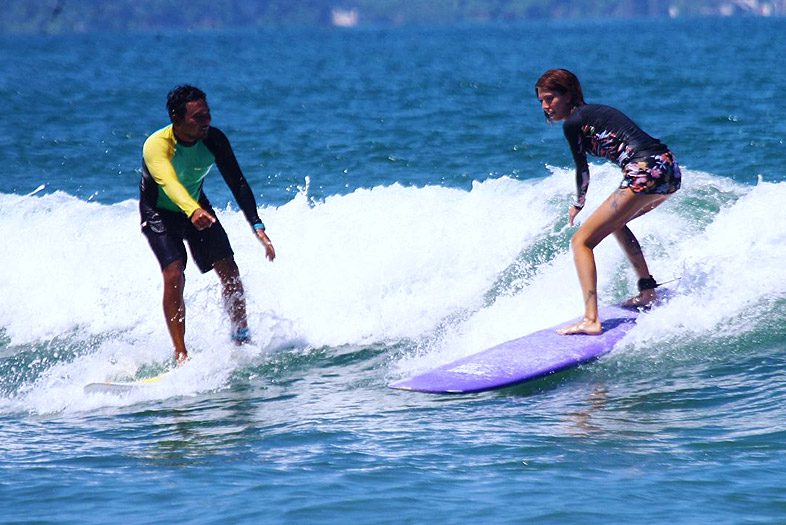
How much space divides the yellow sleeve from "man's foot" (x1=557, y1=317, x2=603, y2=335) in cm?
234

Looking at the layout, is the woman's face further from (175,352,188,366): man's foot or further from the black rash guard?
(175,352,188,366): man's foot

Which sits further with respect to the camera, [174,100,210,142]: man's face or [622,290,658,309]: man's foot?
[622,290,658,309]: man's foot

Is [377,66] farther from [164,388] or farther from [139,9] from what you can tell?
[139,9]

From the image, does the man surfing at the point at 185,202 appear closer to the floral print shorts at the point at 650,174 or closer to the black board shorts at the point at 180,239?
the black board shorts at the point at 180,239

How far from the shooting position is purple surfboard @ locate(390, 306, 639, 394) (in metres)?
6.90

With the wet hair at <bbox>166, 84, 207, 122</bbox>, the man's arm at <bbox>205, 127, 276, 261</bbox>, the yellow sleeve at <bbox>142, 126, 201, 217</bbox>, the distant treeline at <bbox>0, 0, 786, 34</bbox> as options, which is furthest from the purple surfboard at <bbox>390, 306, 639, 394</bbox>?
the distant treeline at <bbox>0, 0, 786, 34</bbox>

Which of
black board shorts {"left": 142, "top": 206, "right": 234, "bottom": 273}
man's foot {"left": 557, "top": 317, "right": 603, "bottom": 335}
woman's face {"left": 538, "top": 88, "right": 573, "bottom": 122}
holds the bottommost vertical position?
man's foot {"left": 557, "top": 317, "right": 603, "bottom": 335}

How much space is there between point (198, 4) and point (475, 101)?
522ft

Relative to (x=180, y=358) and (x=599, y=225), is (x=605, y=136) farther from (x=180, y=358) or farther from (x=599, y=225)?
(x=180, y=358)

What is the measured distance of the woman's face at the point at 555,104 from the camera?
22.7 ft

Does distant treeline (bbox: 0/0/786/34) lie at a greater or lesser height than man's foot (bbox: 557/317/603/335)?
greater

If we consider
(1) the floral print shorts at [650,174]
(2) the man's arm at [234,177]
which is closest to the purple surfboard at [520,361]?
(1) the floral print shorts at [650,174]

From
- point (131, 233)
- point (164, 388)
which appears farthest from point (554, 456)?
point (131, 233)

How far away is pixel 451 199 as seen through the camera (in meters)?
11.5
